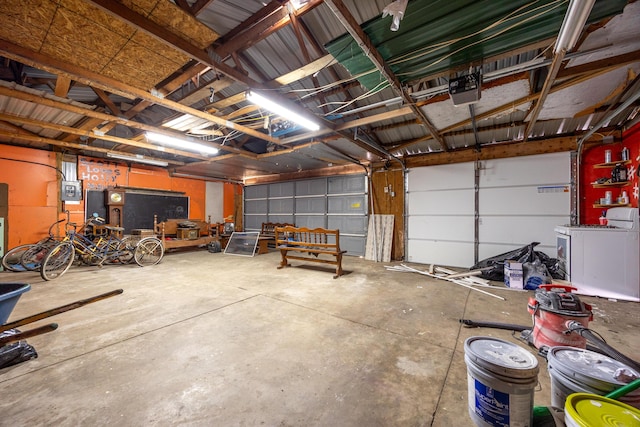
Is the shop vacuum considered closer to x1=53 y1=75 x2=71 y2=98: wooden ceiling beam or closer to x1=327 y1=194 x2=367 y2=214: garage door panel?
x1=327 y1=194 x2=367 y2=214: garage door panel

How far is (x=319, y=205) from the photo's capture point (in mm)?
8359

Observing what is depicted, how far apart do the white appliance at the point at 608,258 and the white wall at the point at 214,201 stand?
10.5 meters

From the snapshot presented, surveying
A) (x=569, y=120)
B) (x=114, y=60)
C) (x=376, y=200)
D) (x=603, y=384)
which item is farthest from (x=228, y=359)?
(x=569, y=120)

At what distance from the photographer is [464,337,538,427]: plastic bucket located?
3.64 feet

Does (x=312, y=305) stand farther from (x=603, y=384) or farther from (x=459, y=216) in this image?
(x=459, y=216)

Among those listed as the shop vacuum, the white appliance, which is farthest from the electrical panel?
the white appliance

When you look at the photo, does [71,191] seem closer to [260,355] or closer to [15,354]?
[15,354]

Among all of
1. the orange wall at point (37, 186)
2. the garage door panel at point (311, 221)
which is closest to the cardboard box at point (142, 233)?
the orange wall at point (37, 186)

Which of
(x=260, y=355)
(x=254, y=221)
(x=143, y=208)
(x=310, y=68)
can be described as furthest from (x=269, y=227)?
(x=260, y=355)

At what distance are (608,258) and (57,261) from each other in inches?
385

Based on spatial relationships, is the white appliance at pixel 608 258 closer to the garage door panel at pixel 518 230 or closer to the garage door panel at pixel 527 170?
the garage door panel at pixel 518 230

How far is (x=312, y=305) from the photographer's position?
3312 millimetres

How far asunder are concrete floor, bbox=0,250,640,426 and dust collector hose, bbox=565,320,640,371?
425 millimetres

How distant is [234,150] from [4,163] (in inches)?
203
